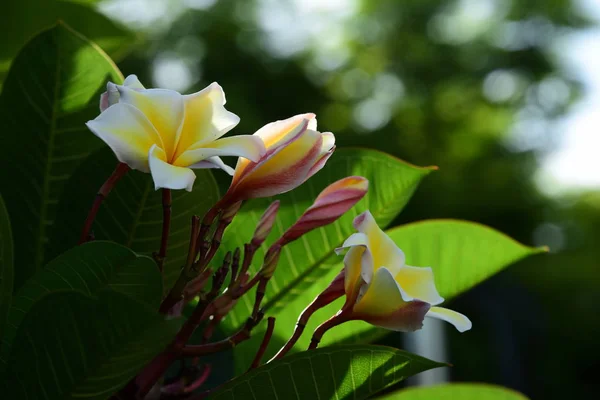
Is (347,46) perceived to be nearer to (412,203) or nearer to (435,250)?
(412,203)

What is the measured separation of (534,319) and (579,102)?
7.05m

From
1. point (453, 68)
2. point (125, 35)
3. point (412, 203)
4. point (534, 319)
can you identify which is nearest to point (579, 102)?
point (453, 68)

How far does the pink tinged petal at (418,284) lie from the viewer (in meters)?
0.49

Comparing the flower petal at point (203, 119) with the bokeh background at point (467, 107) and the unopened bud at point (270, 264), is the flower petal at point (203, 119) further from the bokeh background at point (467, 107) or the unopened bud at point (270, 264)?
the bokeh background at point (467, 107)

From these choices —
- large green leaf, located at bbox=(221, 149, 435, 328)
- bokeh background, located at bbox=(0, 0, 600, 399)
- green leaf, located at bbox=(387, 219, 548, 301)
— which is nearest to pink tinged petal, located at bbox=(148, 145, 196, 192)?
large green leaf, located at bbox=(221, 149, 435, 328)

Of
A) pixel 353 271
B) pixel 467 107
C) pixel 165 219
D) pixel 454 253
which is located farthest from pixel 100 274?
pixel 467 107

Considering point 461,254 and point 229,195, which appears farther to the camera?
point 461,254

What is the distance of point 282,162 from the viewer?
1.53 feet

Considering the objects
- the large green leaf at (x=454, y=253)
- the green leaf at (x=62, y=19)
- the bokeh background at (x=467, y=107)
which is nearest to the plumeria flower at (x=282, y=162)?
the large green leaf at (x=454, y=253)

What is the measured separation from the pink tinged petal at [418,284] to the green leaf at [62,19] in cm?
47

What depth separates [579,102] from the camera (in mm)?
13680

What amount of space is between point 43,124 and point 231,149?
211 millimetres

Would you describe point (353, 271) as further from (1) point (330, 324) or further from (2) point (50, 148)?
(2) point (50, 148)

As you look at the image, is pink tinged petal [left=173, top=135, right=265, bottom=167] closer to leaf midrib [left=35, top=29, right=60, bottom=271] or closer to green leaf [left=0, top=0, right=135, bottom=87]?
leaf midrib [left=35, top=29, right=60, bottom=271]
